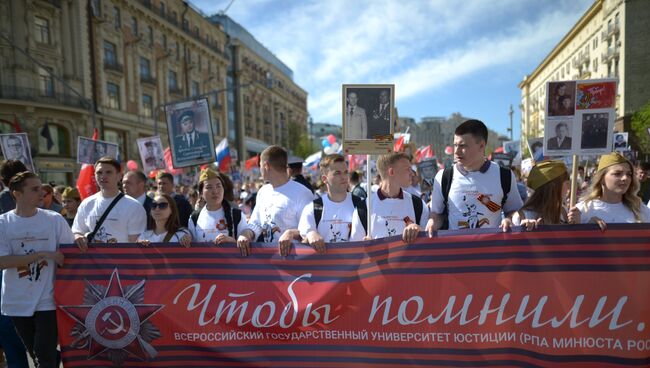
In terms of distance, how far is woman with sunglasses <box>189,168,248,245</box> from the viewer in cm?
370

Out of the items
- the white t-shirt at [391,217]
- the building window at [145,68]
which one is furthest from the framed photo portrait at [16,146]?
the building window at [145,68]

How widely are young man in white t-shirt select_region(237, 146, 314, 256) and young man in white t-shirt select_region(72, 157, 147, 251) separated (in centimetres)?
108

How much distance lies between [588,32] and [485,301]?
216 feet

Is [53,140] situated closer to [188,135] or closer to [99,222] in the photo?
[188,135]

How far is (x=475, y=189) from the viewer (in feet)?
10.8

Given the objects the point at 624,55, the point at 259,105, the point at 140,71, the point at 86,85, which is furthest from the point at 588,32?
the point at 86,85

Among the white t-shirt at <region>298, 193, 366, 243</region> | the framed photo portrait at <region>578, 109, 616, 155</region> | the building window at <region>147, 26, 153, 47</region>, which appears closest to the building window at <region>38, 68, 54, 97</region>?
the building window at <region>147, 26, 153, 47</region>

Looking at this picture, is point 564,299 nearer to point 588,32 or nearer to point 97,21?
point 97,21

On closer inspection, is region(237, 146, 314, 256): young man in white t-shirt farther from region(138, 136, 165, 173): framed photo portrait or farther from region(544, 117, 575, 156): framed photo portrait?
region(138, 136, 165, 173): framed photo portrait

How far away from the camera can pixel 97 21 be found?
102 ft

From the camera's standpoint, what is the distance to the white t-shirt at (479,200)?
3264 mm

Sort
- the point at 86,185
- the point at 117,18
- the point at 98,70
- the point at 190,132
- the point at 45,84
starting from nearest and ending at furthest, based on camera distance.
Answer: the point at 190,132 < the point at 86,185 < the point at 45,84 < the point at 98,70 < the point at 117,18

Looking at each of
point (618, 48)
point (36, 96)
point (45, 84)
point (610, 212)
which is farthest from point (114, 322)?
point (618, 48)

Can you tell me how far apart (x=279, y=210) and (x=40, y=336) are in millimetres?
2138
